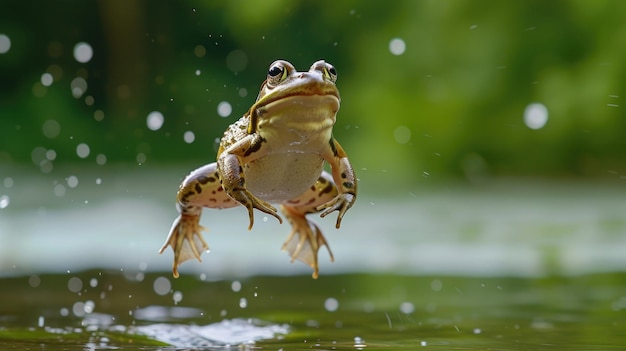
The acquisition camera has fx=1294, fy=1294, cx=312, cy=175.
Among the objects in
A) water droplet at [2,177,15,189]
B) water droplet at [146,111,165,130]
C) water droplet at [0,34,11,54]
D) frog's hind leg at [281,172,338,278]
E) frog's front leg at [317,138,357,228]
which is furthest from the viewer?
water droplet at [0,34,11,54]

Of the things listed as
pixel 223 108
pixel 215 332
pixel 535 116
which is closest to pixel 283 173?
pixel 215 332

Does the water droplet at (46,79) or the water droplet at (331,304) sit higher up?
the water droplet at (46,79)

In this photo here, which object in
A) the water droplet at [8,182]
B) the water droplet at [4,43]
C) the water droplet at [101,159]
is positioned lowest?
the water droplet at [8,182]

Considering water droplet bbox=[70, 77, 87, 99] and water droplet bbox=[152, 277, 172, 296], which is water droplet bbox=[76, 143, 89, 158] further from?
water droplet bbox=[152, 277, 172, 296]

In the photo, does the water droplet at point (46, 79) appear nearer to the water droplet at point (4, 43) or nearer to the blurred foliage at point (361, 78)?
the blurred foliage at point (361, 78)

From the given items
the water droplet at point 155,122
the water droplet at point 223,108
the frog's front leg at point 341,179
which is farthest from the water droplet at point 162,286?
the water droplet at point 223,108

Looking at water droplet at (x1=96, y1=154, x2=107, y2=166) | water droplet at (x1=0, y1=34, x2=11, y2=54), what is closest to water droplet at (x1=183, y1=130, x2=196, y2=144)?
water droplet at (x1=96, y1=154, x2=107, y2=166)

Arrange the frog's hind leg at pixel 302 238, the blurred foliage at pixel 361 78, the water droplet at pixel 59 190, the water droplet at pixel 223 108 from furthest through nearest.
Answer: the water droplet at pixel 223 108, the blurred foliage at pixel 361 78, the water droplet at pixel 59 190, the frog's hind leg at pixel 302 238

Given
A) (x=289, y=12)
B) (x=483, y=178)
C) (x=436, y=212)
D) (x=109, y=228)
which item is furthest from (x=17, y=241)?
(x=289, y=12)
